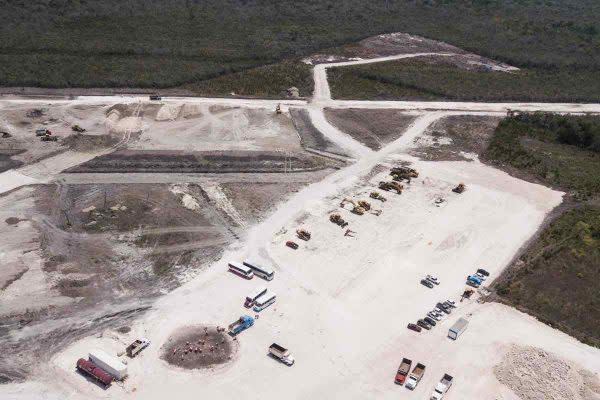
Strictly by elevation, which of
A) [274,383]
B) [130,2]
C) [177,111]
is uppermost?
[130,2]

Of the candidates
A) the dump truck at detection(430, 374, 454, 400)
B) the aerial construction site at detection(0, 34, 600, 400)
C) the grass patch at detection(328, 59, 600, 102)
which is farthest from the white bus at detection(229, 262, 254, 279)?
the grass patch at detection(328, 59, 600, 102)

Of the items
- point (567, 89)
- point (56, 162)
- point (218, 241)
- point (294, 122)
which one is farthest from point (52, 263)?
point (567, 89)

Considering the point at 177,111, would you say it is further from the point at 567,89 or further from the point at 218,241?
the point at 567,89

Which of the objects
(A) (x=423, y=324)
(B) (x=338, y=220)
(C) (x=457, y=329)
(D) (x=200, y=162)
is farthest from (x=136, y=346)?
(D) (x=200, y=162)

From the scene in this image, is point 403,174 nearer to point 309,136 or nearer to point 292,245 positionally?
point 309,136

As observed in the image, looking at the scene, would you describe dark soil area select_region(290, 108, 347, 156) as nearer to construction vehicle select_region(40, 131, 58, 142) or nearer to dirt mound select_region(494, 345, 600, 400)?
construction vehicle select_region(40, 131, 58, 142)

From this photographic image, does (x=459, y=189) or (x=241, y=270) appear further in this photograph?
(x=459, y=189)

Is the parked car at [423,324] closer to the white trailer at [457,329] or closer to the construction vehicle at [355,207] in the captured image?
the white trailer at [457,329]
